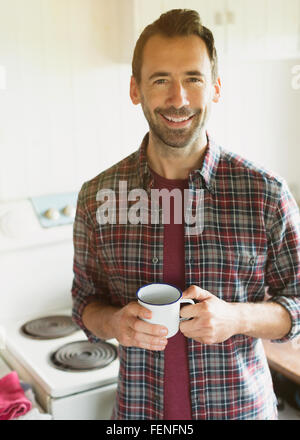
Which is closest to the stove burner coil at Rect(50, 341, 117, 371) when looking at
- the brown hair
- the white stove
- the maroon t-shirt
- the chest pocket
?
the white stove

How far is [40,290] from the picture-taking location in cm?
169

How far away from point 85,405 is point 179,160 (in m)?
0.70

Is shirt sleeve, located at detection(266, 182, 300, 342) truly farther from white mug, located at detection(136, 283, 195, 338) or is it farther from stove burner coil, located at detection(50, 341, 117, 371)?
stove burner coil, located at detection(50, 341, 117, 371)

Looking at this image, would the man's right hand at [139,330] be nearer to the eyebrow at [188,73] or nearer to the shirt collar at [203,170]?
the shirt collar at [203,170]

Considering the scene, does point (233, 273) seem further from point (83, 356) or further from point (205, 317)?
point (83, 356)

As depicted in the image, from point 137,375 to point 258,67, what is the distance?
4.97 ft

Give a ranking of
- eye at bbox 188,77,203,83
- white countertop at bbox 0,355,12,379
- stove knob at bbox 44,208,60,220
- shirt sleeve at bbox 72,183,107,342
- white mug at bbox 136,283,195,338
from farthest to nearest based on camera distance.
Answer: stove knob at bbox 44,208,60,220
white countertop at bbox 0,355,12,379
shirt sleeve at bbox 72,183,107,342
eye at bbox 188,77,203,83
white mug at bbox 136,283,195,338

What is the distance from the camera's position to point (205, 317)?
79 cm

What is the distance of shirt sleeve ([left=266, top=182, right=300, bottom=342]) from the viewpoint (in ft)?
2.85

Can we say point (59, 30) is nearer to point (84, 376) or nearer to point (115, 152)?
point (115, 152)

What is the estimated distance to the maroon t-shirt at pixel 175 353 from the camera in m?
0.91

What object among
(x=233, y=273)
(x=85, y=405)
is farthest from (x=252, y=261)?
(x=85, y=405)

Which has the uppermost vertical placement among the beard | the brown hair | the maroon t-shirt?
the brown hair

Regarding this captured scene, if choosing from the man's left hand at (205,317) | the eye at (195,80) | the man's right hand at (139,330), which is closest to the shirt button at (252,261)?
the man's left hand at (205,317)
